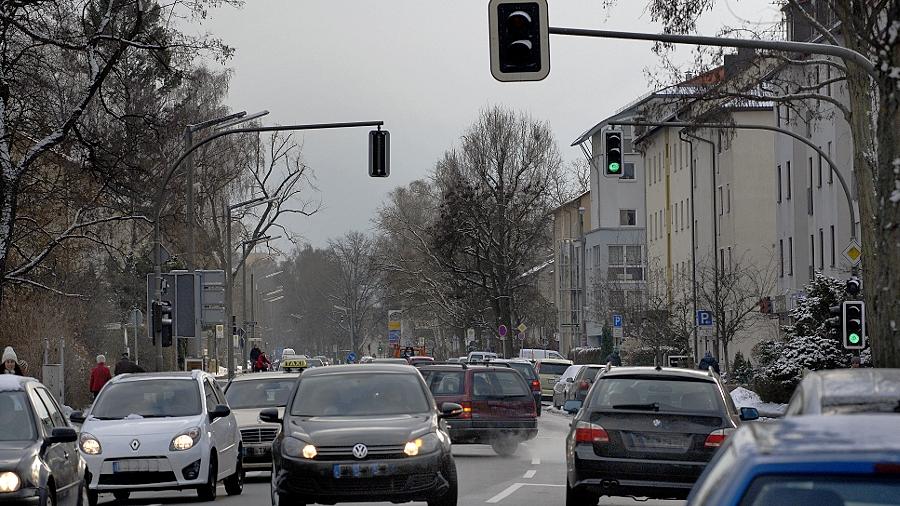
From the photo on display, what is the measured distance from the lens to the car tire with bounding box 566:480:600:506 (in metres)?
15.8

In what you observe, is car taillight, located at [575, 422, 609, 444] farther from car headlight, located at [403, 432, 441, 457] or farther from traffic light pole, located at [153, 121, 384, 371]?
traffic light pole, located at [153, 121, 384, 371]

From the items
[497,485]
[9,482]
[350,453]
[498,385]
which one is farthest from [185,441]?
[498,385]

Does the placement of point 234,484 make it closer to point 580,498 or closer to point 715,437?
point 580,498

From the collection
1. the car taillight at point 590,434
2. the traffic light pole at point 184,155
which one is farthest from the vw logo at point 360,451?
the traffic light pole at point 184,155

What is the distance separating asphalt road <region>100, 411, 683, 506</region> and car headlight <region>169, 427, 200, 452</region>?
2.41 ft

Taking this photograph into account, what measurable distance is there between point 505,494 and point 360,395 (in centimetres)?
339

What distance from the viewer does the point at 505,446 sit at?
28.9 meters

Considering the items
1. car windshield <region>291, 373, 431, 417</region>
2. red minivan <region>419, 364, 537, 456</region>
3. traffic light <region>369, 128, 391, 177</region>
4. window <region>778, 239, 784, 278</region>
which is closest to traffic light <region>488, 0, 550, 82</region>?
car windshield <region>291, 373, 431, 417</region>

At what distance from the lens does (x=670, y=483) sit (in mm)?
15422

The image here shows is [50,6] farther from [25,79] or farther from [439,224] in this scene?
[439,224]

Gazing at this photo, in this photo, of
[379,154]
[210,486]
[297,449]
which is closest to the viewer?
[297,449]

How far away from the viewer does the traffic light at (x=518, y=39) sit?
19.0m

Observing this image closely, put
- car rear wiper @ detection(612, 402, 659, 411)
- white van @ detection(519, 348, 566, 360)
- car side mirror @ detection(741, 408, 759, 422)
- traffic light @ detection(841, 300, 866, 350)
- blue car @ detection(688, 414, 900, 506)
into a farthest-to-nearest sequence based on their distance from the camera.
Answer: white van @ detection(519, 348, 566, 360)
traffic light @ detection(841, 300, 866, 350)
car side mirror @ detection(741, 408, 759, 422)
car rear wiper @ detection(612, 402, 659, 411)
blue car @ detection(688, 414, 900, 506)

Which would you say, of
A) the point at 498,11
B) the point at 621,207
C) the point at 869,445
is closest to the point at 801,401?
the point at 869,445
